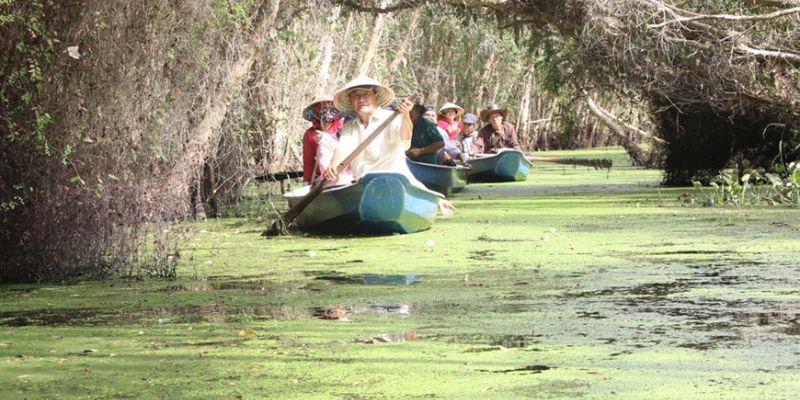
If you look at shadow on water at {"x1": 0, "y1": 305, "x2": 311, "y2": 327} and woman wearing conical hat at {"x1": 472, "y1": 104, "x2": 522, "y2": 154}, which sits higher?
woman wearing conical hat at {"x1": 472, "y1": 104, "x2": 522, "y2": 154}

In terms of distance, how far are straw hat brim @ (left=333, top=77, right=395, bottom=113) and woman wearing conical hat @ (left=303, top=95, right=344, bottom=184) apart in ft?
1.58

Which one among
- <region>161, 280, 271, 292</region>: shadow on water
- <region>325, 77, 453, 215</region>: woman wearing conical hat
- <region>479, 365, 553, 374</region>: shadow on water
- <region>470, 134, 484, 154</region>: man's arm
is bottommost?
<region>161, 280, 271, 292</region>: shadow on water

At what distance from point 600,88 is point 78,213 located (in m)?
10.6

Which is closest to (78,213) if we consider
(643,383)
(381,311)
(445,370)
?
(381,311)

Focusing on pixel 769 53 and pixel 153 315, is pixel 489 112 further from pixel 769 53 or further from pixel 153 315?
pixel 153 315

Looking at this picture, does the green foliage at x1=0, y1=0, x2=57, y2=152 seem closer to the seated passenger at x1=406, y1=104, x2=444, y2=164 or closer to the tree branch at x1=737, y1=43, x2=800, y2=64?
the tree branch at x1=737, y1=43, x2=800, y2=64

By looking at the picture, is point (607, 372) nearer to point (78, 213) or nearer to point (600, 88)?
point (78, 213)

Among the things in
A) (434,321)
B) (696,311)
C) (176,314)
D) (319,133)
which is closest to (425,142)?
(319,133)

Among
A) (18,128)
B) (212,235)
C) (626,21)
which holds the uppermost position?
(626,21)

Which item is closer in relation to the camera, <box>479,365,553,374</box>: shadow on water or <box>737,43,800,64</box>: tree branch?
<box>479,365,553,374</box>: shadow on water

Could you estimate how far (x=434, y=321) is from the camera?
6.91 metres

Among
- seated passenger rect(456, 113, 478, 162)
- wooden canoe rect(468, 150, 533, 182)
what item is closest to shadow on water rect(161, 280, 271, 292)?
wooden canoe rect(468, 150, 533, 182)

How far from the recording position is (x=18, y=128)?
325 inches

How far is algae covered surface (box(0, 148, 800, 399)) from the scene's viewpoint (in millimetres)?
5266
